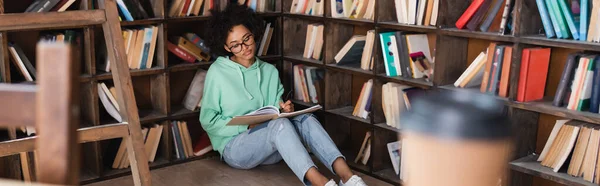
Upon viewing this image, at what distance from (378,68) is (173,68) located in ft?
3.71

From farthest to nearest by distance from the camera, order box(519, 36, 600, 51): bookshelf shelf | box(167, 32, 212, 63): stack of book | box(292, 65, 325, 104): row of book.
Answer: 1. box(292, 65, 325, 104): row of book
2. box(167, 32, 212, 63): stack of book
3. box(519, 36, 600, 51): bookshelf shelf

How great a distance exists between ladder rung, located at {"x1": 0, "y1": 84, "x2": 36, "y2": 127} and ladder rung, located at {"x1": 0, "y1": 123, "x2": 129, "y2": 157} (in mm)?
1337

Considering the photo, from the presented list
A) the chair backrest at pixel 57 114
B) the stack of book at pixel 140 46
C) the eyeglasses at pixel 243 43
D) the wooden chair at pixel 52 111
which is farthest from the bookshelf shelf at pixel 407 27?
the chair backrest at pixel 57 114

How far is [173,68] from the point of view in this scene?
3752 mm

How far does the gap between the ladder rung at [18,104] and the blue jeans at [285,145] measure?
2.31 metres

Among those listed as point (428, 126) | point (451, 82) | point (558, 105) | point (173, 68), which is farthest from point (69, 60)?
point (173, 68)

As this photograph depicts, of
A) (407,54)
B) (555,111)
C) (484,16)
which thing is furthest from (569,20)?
(407,54)

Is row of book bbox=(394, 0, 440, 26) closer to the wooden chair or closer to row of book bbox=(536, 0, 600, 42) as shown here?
row of book bbox=(536, 0, 600, 42)

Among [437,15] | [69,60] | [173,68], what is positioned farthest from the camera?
[173,68]

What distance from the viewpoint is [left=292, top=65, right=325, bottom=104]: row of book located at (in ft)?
13.3

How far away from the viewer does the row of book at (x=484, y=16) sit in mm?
3096

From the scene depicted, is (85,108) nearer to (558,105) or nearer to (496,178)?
(558,105)

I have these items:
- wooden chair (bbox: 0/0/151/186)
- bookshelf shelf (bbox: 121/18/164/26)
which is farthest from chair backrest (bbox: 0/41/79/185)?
bookshelf shelf (bbox: 121/18/164/26)

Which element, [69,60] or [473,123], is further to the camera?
[69,60]
